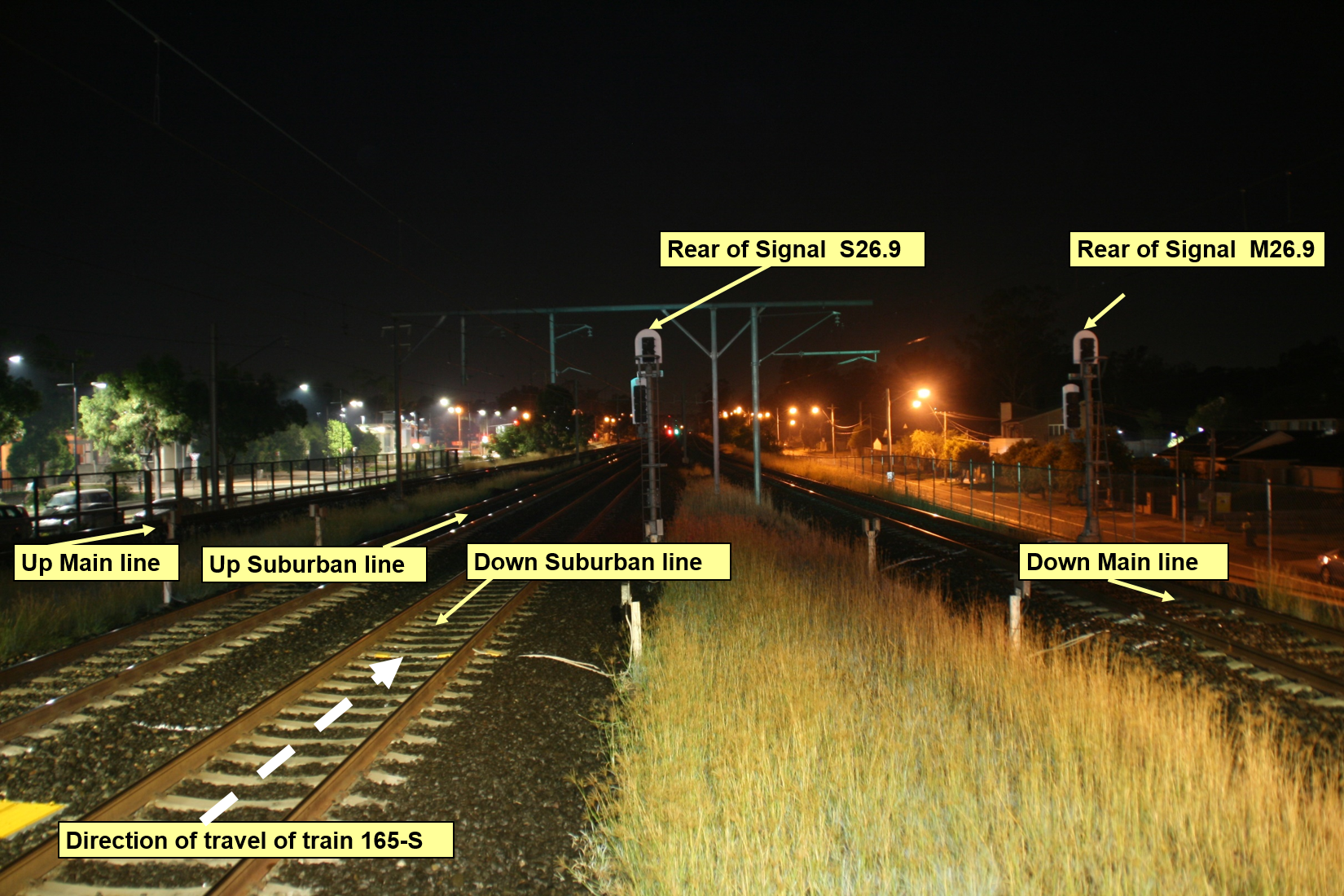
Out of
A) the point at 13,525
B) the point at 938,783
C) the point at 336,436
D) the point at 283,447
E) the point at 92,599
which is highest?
the point at 336,436

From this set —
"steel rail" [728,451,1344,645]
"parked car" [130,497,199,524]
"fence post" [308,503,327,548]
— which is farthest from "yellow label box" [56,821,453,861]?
"parked car" [130,497,199,524]

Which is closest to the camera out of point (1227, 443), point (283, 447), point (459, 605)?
point (459, 605)

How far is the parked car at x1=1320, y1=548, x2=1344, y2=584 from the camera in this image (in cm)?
1530


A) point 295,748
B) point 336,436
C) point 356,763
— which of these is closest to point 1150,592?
point 356,763

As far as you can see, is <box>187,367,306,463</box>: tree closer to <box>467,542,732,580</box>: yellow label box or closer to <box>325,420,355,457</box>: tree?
<box>467,542,732,580</box>: yellow label box

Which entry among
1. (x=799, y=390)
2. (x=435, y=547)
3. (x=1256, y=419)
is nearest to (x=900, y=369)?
(x=799, y=390)

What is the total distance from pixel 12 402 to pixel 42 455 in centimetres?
4306

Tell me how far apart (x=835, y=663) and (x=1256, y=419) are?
8534cm

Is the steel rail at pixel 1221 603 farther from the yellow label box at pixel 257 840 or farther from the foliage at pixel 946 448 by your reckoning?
the foliage at pixel 946 448

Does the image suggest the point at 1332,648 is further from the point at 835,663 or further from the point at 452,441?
the point at 452,441

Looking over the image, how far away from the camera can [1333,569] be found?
15.5m

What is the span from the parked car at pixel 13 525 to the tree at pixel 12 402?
1764cm

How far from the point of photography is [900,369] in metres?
128

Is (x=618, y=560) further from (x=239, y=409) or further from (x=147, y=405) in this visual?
(x=239, y=409)
